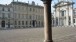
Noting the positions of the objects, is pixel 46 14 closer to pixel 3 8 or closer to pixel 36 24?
pixel 3 8

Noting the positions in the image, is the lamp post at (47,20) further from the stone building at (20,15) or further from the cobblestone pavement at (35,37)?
the stone building at (20,15)

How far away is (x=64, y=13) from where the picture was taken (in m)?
64.8

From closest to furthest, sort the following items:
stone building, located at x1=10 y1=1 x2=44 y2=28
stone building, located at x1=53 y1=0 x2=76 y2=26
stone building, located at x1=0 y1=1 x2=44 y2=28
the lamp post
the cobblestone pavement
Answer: the lamp post
the cobblestone pavement
stone building, located at x1=0 y1=1 x2=44 y2=28
stone building, located at x1=10 y1=1 x2=44 y2=28
stone building, located at x1=53 y1=0 x2=76 y2=26

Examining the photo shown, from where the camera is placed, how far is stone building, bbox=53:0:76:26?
60.9 m

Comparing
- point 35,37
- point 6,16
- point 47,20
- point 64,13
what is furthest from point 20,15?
point 47,20

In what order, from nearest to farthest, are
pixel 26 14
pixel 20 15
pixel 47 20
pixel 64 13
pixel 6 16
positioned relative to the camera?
pixel 47 20
pixel 6 16
pixel 20 15
pixel 26 14
pixel 64 13

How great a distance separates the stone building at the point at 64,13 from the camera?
200 ft

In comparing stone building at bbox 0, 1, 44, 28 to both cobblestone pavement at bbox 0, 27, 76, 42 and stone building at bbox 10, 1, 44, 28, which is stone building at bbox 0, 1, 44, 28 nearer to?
stone building at bbox 10, 1, 44, 28

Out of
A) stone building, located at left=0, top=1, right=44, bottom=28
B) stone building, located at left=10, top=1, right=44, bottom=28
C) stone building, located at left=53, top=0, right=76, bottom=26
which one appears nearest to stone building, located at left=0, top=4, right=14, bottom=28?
stone building, located at left=0, top=1, right=44, bottom=28

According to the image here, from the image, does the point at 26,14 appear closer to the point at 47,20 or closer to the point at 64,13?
the point at 64,13

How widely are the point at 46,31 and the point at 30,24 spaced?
182 ft

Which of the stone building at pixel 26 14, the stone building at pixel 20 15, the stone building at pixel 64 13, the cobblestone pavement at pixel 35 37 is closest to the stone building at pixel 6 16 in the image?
the stone building at pixel 20 15

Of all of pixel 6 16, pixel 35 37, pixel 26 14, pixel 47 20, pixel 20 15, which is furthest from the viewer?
pixel 26 14

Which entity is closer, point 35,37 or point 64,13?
point 35,37
